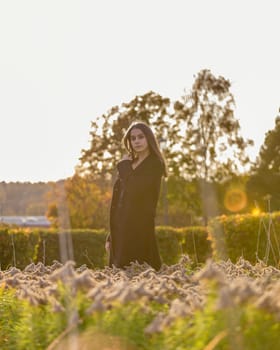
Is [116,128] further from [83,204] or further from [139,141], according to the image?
[139,141]

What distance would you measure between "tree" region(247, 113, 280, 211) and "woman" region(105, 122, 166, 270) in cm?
3368

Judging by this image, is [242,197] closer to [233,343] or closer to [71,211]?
[71,211]

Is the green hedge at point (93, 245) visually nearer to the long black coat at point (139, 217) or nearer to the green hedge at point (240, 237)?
the green hedge at point (240, 237)

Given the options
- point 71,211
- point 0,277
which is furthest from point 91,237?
point 71,211

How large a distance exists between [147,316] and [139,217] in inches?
132

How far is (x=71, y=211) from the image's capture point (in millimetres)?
38719

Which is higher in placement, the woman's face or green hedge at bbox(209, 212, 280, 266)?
the woman's face

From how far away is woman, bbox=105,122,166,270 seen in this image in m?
6.14

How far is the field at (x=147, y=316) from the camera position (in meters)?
2.37

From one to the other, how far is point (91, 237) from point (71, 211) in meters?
21.0

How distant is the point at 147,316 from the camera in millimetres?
2836

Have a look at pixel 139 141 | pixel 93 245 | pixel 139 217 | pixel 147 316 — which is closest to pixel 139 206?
pixel 139 217

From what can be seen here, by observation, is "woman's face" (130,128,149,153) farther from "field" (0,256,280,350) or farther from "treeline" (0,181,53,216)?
"treeline" (0,181,53,216)

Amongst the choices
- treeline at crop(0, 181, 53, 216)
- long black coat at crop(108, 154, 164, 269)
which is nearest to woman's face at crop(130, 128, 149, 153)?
long black coat at crop(108, 154, 164, 269)
